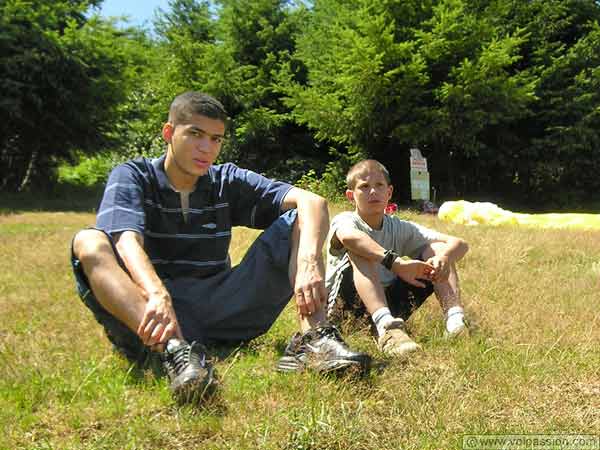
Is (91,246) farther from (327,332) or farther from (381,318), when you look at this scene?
(381,318)

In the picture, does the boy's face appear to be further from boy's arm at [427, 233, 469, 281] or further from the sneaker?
the sneaker

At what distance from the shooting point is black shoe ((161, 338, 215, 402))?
213 cm

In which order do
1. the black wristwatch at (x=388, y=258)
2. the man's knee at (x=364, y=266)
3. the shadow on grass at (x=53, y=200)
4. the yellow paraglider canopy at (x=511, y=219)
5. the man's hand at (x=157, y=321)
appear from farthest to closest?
the shadow on grass at (x=53, y=200) → the yellow paraglider canopy at (x=511, y=219) → the man's knee at (x=364, y=266) → the black wristwatch at (x=388, y=258) → the man's hand at (x=157, y=321)

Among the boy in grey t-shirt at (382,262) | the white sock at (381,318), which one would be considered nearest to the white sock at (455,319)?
the boy in grey t-shirt at (382,262)

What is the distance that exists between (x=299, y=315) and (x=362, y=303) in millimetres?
842

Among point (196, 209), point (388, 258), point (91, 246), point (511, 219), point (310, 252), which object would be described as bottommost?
point (511, 219)

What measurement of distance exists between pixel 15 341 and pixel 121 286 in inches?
48.7

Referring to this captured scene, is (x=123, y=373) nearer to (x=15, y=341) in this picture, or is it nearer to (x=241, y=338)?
(x=241, y=338)

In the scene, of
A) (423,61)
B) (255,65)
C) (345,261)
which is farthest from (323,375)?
(255,65)

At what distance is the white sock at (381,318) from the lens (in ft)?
9.75

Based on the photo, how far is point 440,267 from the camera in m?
3.15

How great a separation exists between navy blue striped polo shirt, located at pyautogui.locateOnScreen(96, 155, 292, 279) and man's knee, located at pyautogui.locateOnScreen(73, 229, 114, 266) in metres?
0.23

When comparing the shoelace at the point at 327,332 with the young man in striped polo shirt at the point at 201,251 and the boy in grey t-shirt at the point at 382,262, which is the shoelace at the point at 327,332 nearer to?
the young man in striped polo shirt at the point at 201,251

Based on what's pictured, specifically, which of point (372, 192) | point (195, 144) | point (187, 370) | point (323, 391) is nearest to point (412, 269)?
point (372, 192)
